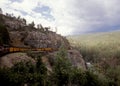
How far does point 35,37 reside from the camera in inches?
3602

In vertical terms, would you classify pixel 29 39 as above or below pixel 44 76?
above

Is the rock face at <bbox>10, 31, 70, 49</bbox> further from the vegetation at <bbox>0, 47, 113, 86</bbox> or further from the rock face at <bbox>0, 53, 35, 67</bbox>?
the rock face at <bbox>0, 53, 35, 67</bbox>

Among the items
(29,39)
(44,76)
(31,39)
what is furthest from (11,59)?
(31,39)

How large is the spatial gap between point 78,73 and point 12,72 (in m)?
22.8

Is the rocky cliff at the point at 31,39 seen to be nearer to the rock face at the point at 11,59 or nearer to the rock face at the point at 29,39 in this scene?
the rock face at the point at 29,39

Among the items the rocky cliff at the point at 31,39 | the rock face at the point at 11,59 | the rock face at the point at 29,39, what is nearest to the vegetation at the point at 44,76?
the rock face at the point at 11,59

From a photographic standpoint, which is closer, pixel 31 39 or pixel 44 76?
pixel 44 76

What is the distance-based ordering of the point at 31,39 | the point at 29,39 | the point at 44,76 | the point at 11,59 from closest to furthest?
the point at 44,76, the point at 11,59, the point at 29,39, the point at 31,39

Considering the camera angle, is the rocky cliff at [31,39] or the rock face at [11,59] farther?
→ the rocky cliff at [31,39]

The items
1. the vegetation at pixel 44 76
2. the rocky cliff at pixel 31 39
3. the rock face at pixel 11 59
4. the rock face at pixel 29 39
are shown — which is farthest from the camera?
the rock face at pixel 29 39

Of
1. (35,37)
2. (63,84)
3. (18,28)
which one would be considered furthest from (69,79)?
(18,28)

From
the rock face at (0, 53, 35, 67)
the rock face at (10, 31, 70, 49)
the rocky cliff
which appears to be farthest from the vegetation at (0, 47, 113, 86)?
the rock face at (10, 31, 70, 49)

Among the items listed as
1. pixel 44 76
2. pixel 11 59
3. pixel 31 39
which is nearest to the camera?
pixel 44 76

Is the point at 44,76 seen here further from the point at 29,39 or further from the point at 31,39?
the point at 31,39
